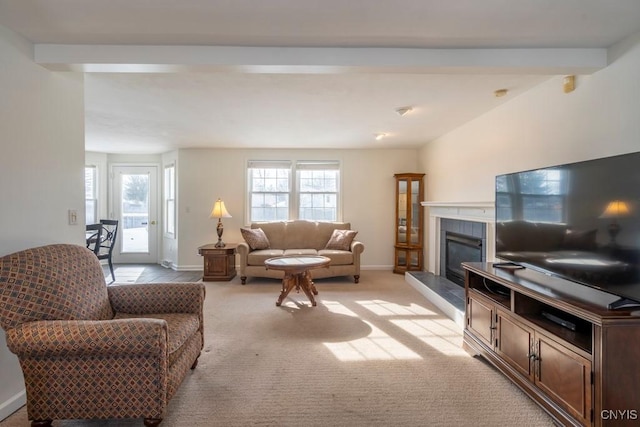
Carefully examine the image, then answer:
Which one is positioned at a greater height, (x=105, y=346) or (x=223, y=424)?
(x=105, y=346)

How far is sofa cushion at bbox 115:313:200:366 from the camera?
1.71 m

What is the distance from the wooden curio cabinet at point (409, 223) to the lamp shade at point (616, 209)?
3.68m

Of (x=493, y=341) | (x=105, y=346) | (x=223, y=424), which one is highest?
(x=105, y=346)

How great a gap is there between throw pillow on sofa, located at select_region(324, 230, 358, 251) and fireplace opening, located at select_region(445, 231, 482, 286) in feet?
4.83

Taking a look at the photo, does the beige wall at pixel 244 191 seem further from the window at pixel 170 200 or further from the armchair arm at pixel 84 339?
the armchair arm at pixel 84 339

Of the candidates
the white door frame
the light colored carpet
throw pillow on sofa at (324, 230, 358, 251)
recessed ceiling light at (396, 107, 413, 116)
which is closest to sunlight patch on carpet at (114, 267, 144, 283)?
the white door frame

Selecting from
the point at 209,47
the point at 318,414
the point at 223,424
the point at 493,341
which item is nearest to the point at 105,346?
the point at 223,424

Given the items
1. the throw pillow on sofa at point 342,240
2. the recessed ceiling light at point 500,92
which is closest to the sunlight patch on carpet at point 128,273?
the throw pillow on sofa at point 342,240

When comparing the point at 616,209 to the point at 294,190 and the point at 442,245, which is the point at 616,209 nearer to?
the point at 442,245

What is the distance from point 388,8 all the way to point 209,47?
1.21m

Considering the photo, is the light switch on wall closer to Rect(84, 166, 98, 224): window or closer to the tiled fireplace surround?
the tiled fireplace surround

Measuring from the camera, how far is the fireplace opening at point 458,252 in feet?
11.9

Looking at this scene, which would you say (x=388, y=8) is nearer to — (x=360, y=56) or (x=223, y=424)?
(x=360, y=56)

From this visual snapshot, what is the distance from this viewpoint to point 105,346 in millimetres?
1449
